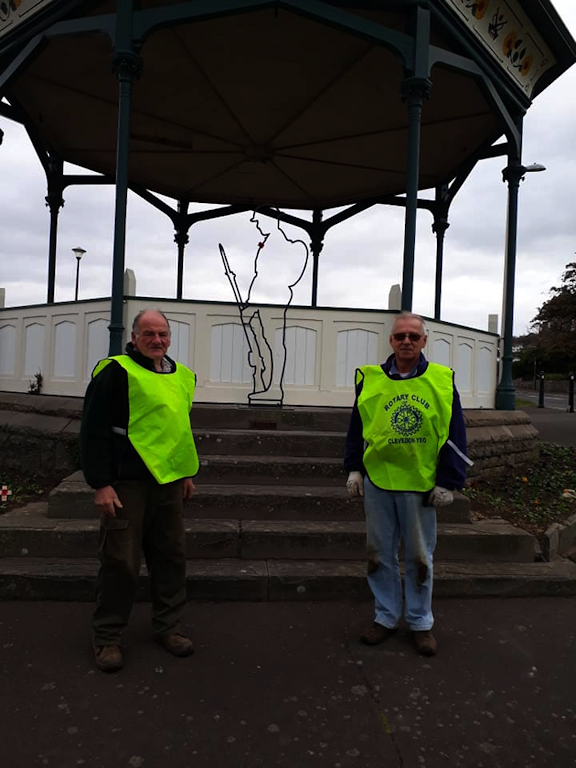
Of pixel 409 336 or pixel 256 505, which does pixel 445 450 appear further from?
pixel 256 505

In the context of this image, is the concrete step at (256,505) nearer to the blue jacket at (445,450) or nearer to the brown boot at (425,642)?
the blue jacket at (445,450)

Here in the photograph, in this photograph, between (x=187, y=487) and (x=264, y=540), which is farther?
(x=264, y=540)

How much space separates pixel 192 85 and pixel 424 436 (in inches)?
267

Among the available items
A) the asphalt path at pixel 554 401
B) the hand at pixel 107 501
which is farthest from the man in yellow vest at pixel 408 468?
the asphalt path at pixel 554 401

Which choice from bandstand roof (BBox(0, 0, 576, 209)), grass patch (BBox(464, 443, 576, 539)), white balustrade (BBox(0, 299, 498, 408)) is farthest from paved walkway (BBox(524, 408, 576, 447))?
bandstand roof (BBox(0, 0, 576, 209))

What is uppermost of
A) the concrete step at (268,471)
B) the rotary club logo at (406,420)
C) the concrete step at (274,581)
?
the rotary club logo at (406,420)

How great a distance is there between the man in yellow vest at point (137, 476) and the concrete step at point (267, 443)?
6.80 feet

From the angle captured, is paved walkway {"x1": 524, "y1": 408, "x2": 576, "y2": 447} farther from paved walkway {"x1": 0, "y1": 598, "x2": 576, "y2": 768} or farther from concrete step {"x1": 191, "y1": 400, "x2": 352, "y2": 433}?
paved walkway {"x1": 0, "y1": 598, "x2": 576, "y2": 768}

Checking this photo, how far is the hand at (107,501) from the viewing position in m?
2.64

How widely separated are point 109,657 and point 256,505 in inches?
69.8

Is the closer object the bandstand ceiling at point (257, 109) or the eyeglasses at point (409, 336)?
the eyeglasses at point (409, 336)

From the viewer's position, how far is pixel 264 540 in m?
3.91

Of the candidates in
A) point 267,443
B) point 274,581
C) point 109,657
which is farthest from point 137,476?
point 267,443

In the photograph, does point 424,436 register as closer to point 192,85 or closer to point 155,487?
point 155,487
